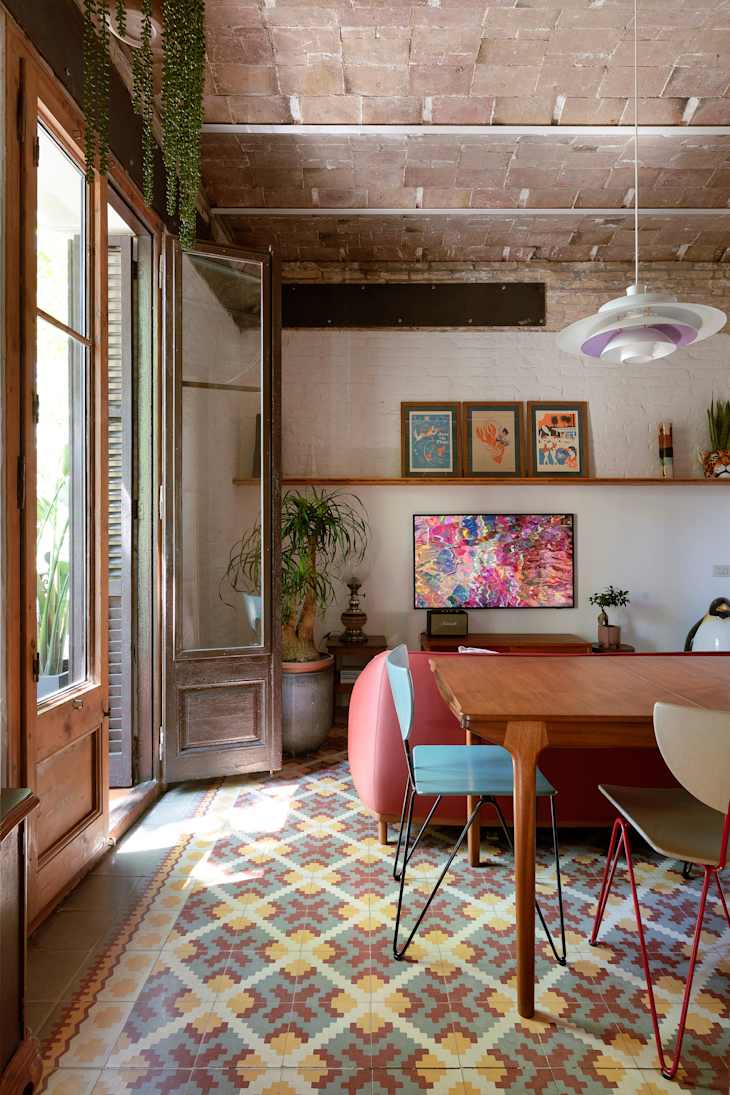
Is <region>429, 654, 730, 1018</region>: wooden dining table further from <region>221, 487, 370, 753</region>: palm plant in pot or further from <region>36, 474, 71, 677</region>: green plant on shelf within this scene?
<region>221, 487, 370, 753</region>: palm plant in pot

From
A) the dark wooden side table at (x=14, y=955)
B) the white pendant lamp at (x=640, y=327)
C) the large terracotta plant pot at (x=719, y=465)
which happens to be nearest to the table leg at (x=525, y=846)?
the dark wooden side table at (x=14, y=955)

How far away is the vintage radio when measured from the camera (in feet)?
16.9

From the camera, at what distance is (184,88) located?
211cm

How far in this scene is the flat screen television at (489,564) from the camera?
5.50m

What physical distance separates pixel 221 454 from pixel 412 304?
2.61 meters

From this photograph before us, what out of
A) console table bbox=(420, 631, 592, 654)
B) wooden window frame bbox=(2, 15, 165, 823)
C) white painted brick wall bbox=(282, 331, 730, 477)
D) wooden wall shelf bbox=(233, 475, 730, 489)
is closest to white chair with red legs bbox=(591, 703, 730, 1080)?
wooden window frame bbox=(2, 15, 165, 823)

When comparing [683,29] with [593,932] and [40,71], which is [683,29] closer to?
[40,71]

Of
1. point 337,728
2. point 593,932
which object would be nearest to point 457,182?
point 337,728

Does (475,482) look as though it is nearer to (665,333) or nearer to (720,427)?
(720,427)

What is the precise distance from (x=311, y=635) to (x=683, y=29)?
372cm

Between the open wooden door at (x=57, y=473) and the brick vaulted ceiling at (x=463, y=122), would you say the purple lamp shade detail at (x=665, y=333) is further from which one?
the open wooden door at (x=57, y=473)

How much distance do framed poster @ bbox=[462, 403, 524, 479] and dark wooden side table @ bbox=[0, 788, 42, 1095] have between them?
450 centimetres

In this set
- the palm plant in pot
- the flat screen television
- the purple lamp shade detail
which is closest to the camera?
the purple lamp shade detail

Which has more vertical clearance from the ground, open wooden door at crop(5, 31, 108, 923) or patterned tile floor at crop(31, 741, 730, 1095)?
open wooden door at crop(5, 31, 108, 923)
